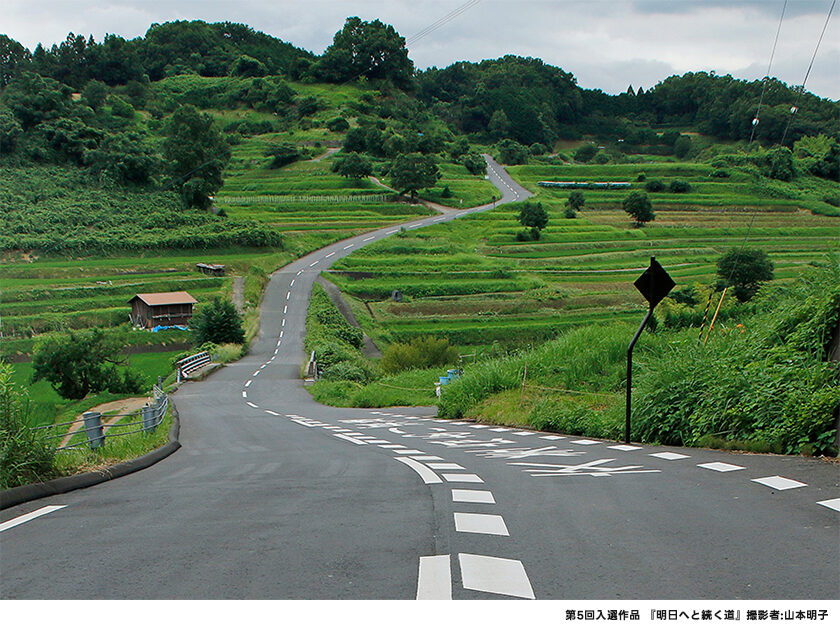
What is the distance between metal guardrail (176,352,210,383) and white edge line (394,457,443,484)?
105 ft

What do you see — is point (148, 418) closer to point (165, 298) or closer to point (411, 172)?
point (165, 298)

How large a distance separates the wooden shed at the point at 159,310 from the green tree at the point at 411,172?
176 ft

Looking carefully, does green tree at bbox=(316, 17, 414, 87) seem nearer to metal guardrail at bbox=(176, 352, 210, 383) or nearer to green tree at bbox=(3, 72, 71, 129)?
green tree at bbox=(3, 72, 71, 129)

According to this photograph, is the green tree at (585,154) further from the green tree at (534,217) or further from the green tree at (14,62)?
the green tree at (14,62)

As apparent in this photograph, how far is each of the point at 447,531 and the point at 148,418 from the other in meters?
11.2

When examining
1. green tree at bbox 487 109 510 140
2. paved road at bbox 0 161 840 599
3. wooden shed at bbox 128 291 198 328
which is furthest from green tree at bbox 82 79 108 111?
paved road at bbox 0 161 840 599

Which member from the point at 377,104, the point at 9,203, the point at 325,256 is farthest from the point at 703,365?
the point at 377,104

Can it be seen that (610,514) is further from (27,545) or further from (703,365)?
(703,365)

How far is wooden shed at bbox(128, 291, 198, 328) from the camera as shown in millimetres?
53938

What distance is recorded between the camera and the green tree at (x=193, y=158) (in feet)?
291

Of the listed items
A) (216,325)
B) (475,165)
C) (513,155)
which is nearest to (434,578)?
(216,325)

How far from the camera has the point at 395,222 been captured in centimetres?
9362

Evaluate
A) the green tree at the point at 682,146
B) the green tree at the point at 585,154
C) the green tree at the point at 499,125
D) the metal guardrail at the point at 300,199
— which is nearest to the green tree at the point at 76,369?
the metal guardrail at the point at 300,199

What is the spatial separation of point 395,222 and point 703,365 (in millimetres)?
83925
